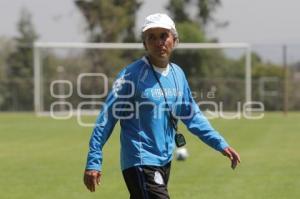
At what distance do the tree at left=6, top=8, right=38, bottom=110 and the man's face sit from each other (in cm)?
4126

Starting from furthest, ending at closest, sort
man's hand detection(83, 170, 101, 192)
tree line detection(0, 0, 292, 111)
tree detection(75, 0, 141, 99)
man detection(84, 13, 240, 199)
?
tree detection(75, 0, 141, 99) → tree line detection(0, 0, 292, 111) → man detection(84, 13, 240, 199) → man's hand detection(83, 170, 101, 192)

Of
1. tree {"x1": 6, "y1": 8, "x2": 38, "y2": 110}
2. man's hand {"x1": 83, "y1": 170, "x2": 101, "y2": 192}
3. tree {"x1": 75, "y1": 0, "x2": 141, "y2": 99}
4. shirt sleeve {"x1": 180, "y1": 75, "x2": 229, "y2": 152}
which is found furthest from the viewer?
tree {"x1": 75, "y1": 0, "x2": 141, "y2": 99}

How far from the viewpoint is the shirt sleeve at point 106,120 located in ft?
16.2

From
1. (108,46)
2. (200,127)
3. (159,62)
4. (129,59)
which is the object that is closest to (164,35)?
(159,62)

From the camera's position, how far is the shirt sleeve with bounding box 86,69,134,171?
195 inches

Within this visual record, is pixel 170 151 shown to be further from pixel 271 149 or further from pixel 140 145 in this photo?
pixel 271 149

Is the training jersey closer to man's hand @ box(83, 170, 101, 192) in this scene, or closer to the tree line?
man's hand @ box(83, 170, 101, 192)

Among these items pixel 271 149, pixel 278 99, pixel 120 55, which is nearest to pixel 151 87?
pixel 271 149

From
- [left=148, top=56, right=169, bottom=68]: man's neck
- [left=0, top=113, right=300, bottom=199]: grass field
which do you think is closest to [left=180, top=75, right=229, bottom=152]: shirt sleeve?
[left=148, top=56, right=169, bottom=68]: man's neck

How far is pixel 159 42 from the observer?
5.05 m

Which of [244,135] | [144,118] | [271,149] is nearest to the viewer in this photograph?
[144,118]

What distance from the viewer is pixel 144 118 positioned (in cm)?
512

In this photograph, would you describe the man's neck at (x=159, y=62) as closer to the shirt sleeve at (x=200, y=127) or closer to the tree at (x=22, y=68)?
the shirt sleeve at (x=200, y=127)

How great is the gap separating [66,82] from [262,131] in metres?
17.8
